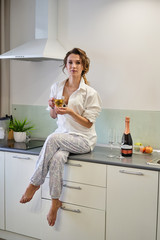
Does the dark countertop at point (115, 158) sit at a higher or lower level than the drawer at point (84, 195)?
higher

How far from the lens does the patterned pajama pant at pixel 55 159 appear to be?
9.21 ft

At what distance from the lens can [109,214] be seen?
9.00 ft

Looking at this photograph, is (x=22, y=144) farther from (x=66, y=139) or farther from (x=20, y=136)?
(x=66, y=139)

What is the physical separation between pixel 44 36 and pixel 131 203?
1807 millimetres

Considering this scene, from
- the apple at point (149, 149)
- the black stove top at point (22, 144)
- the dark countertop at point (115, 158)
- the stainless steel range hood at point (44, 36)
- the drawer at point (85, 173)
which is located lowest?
the drawer at point (85, 173)

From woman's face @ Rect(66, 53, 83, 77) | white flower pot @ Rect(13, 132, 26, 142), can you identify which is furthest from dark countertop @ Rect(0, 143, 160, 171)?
woman's face @ Rect(66, 53, 83, 77)

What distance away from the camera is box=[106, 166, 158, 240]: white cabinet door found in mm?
2578

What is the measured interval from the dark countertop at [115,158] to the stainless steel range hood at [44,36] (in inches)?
35.5

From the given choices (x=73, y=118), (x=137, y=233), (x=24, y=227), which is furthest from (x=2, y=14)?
(x=137, y=233)

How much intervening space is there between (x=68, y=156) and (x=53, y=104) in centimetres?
47

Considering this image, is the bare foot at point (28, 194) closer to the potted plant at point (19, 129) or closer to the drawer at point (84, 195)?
the drawer at point (84, 195)

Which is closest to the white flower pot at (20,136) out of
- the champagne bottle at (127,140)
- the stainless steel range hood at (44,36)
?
the stainless steel range hood at (44,36)

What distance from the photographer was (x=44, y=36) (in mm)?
3494

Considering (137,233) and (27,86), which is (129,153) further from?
(27,86)
